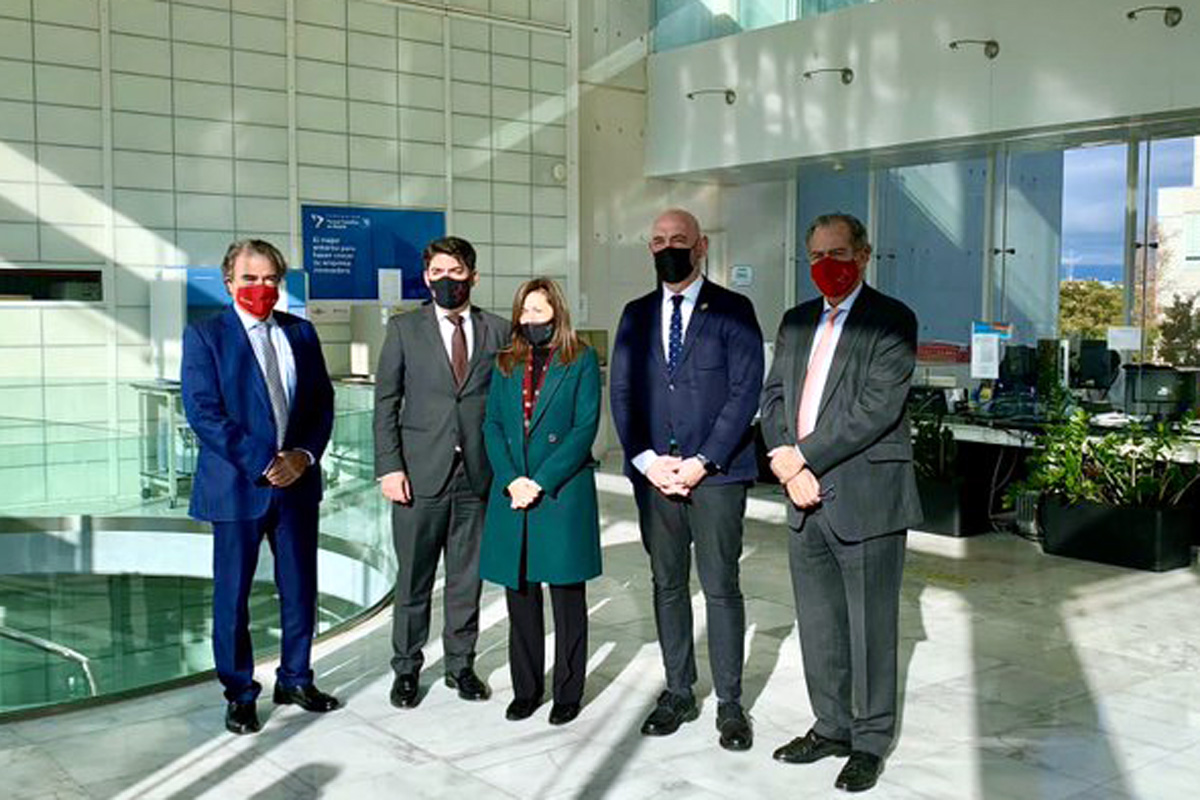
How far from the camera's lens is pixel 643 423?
13.9 ft

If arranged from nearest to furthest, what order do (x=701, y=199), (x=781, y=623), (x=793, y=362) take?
1. (x=793, y=362)
2. (x=781, y=623)
3. (x=701, y=199)

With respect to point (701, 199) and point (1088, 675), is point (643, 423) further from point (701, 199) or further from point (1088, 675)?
point (701, 199)

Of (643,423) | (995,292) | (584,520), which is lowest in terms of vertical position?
(584,520)

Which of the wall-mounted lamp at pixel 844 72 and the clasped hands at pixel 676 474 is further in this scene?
the wall-mounted lamp at pixel 844 72

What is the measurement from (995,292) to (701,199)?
328 centimetres

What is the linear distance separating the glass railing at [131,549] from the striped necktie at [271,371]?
4.99 feet

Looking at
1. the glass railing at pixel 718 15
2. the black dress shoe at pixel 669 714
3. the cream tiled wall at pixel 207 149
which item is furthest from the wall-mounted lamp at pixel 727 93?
the black dress shoe at pixel 669 714

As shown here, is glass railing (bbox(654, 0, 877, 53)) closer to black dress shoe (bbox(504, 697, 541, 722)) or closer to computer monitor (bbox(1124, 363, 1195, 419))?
computer monitor (bbox(1124, 363, 1195, 419))

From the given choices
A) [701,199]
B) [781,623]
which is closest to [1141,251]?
[701,199]

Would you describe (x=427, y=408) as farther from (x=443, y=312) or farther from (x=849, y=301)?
(x=849, y=301)

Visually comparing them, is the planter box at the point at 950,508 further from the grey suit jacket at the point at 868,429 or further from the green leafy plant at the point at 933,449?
the grey suit jacket at the point at 868,429

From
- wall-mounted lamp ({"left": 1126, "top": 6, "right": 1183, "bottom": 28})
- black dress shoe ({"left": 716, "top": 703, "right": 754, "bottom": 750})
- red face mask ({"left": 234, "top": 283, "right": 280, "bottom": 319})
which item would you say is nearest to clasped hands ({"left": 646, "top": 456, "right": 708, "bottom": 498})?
black dress shoe ({"left": 716, "top": 703, "right": 754, "bottom": 750})

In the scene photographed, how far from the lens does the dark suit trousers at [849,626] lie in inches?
148

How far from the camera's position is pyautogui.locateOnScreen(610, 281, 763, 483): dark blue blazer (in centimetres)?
407
